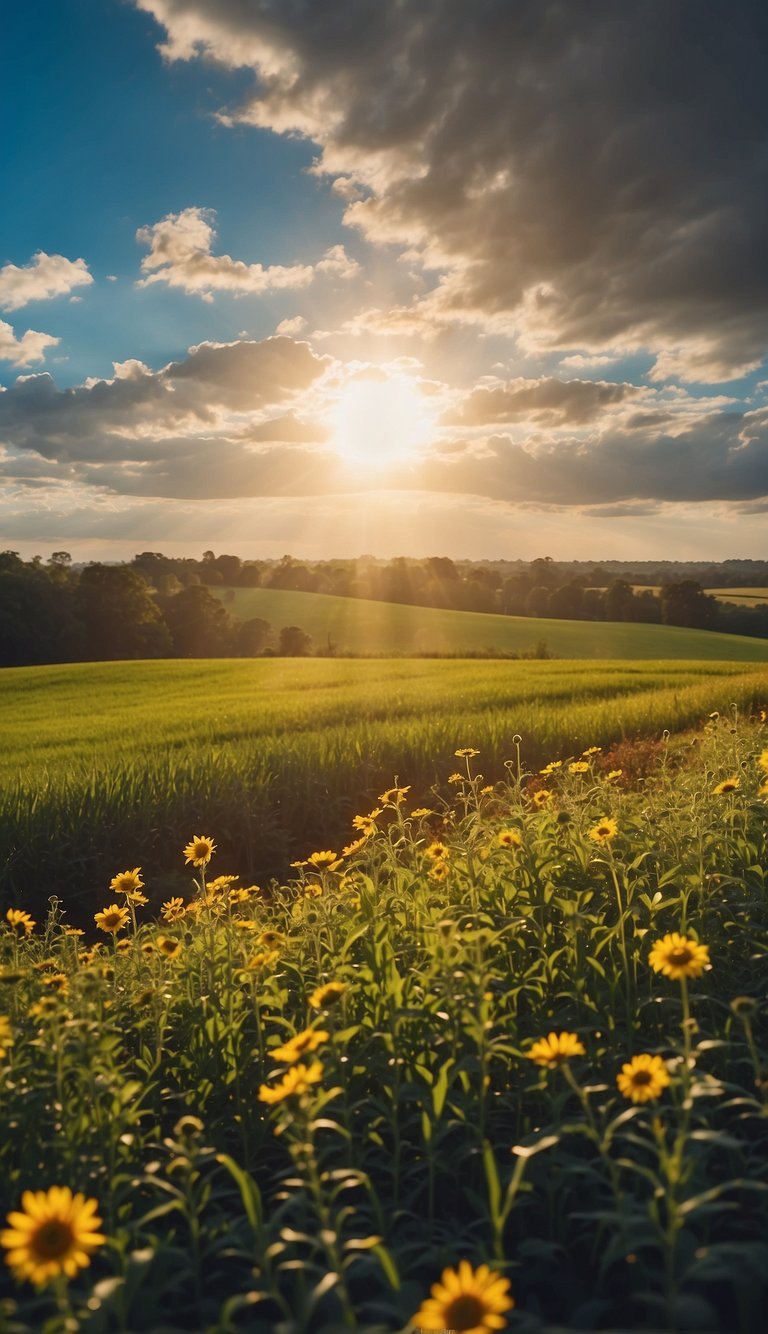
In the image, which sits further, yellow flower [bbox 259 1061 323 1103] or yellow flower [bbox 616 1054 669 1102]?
yellow flower [bbox 616 1054 669 1102]

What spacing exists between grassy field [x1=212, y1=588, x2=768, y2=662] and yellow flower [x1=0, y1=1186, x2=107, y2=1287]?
4474cm

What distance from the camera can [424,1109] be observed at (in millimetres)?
2617

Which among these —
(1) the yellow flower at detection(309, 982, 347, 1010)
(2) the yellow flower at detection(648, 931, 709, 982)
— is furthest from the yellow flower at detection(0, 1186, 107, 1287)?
(2) the yellow flower at detection(648, 931, 709, 982)

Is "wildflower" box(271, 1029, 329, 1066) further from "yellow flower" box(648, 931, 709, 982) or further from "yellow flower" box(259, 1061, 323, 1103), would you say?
"yellow flower" box(648, 931, 709, 982)

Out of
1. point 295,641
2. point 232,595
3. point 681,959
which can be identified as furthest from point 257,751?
point 232,595

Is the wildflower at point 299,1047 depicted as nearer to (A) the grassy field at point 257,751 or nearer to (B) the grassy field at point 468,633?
(A) the grassy field at point 257,751

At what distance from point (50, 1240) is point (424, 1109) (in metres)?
1.28

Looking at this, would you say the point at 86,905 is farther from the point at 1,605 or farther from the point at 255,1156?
the point at 1,605

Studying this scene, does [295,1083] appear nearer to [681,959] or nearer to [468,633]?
[681,959]

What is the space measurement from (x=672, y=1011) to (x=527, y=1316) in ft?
6.03

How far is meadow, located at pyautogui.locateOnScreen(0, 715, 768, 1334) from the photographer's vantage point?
193cm

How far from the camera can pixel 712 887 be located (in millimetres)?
4012

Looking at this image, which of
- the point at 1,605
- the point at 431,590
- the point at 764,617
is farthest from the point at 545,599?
the point at 1,605

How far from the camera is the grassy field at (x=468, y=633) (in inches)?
2163
